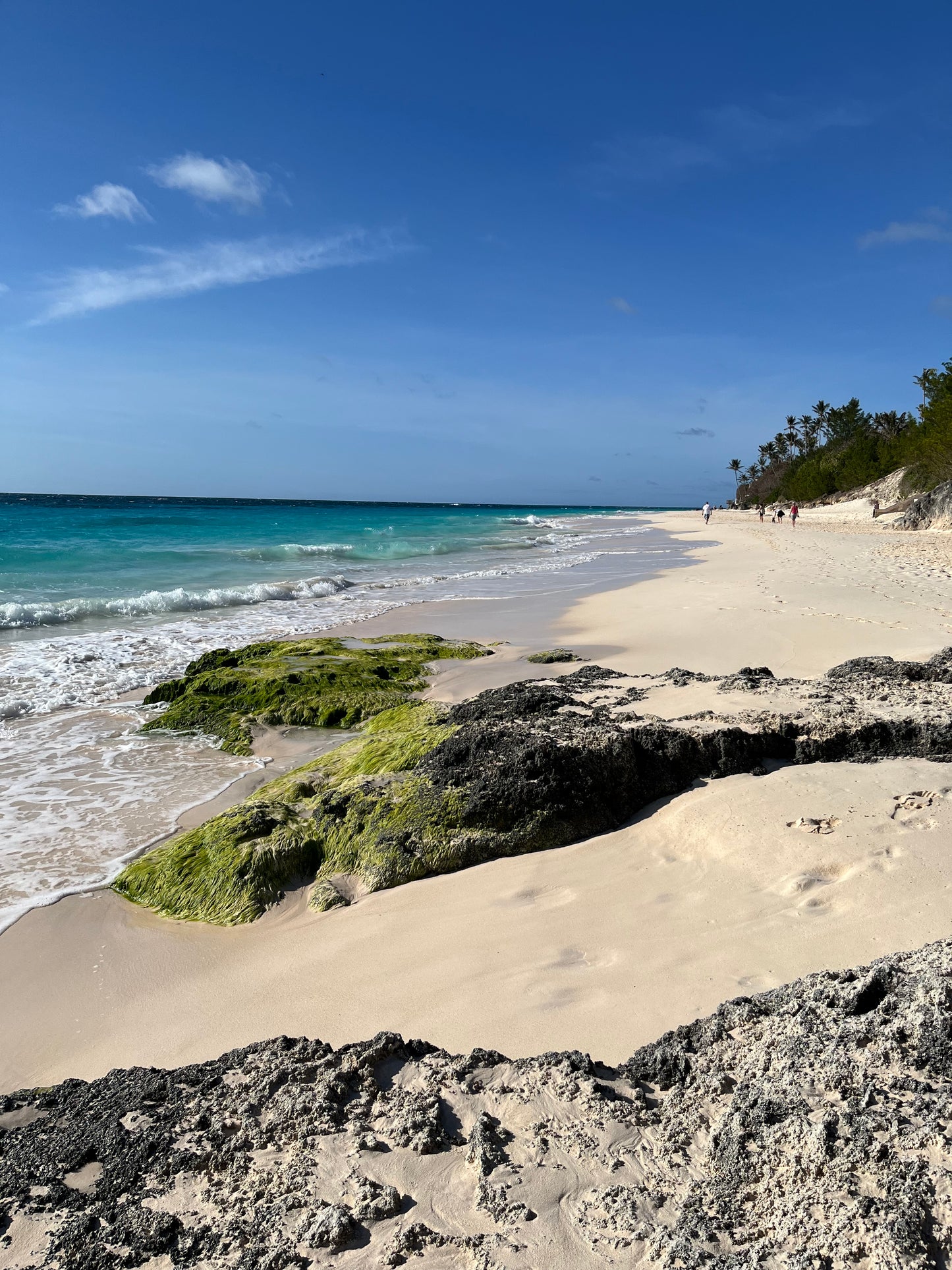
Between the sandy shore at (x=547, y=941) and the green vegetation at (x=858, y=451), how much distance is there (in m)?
40.3

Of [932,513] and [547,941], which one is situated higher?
[932,513]

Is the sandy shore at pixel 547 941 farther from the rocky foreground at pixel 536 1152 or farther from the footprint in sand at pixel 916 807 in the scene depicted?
the rocky foreground at pixel 536 1152

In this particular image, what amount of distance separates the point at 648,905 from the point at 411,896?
1.29 m

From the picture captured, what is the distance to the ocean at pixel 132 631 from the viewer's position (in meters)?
5.57

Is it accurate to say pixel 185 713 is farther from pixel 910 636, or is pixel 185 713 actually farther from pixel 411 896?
pixel 910 636

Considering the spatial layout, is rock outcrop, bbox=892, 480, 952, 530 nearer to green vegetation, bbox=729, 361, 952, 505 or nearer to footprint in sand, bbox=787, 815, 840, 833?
green vegetation, bbox=729, 361, 952, 505

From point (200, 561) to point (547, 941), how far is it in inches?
1168

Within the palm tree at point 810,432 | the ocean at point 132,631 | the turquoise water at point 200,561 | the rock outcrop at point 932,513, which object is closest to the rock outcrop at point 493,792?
the ocean at point 132,631

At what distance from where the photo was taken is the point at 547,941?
10.8ft

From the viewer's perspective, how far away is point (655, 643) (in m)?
9.89

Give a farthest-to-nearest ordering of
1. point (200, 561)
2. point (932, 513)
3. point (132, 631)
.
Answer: point (932, 513) → point (200, 561) → point (132, 631)

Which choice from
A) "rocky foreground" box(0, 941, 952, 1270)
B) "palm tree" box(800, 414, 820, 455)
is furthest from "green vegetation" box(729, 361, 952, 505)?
"rocky foreground" box(0, 941, 952, 1270)

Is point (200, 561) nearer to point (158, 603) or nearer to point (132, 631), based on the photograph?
point (158, 603)

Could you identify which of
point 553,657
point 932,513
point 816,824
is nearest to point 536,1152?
point 816,824
